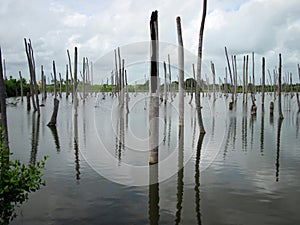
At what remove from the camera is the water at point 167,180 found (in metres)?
5.75

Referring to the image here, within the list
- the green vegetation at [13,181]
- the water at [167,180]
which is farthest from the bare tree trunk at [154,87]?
the green vegetation at [13,181]

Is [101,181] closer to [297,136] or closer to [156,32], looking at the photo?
[156,32]

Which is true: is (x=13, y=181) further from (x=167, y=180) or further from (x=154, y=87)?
(x=154, y=87)

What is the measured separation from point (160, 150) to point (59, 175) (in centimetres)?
426

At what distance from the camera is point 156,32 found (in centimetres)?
873

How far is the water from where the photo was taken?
5750 millimetres

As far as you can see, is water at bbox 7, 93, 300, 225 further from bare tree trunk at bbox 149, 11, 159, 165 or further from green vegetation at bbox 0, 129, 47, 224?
green vegetation at bbox 0, 129, 47, 224

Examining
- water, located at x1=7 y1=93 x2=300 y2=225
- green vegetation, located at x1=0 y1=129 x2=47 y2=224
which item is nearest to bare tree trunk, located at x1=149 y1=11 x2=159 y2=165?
water, located at x1=7 y1=93 x2=300 y2=225

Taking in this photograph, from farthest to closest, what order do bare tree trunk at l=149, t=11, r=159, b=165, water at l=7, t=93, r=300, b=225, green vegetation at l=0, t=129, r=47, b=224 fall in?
bare tree trunk at l=149, t=11, r=159, b=165, water at l=7, t=93, r=300, b=225, green vegetation at l=0, t=129, r=47, b=224

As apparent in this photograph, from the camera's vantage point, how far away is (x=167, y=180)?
7875 millimetres

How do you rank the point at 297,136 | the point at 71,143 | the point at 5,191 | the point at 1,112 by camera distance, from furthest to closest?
the point at 297,136 → the point at 71,143 → the point at 1,112 → the point at 5,191

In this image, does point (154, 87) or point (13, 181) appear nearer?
point (13, 181)

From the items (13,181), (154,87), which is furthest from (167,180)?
(13,181)

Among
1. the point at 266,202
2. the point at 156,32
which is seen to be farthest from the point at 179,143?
the point at 266,202
